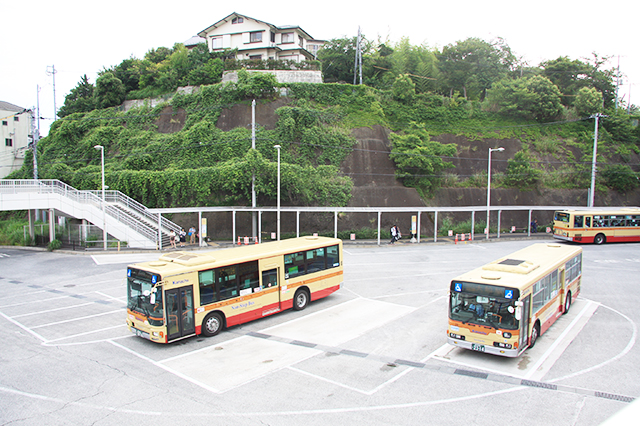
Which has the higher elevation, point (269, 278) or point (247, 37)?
point (247, 37)

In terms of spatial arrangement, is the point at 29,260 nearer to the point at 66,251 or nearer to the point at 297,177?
the point at 66,251

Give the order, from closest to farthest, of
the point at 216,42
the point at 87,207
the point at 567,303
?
the point at 567,303 → the point at 87,207 → the point at 216,42

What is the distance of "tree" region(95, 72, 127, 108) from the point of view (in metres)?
49.1

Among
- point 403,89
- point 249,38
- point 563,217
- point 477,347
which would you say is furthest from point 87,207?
point 563,217

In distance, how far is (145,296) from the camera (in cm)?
1170

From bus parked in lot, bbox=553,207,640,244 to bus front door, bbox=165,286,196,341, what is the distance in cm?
2978

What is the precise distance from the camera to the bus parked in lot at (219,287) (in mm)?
11594

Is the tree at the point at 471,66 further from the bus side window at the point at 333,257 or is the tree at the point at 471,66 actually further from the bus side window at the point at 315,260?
the bus side window at the point at 315,260

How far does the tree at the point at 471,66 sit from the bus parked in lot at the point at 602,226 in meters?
28.1

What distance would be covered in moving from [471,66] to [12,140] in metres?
63.6

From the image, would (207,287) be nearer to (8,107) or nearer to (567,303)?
(567,303)

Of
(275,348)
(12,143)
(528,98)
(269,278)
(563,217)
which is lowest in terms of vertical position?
(275,348)

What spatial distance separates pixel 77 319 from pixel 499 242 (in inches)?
1221

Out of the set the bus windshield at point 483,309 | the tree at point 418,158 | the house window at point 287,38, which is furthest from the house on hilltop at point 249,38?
the bus windshield at point 483,309
